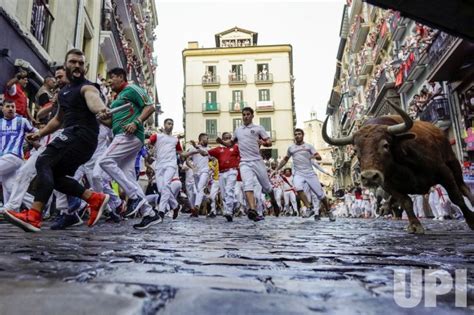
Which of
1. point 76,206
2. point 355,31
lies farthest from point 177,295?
point 355,31

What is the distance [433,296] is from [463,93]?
58.4ft

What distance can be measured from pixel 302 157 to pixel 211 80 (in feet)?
135

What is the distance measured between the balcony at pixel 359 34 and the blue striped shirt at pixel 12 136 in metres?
32.3

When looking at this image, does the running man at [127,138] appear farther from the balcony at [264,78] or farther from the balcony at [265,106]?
the balcony at [264,78]

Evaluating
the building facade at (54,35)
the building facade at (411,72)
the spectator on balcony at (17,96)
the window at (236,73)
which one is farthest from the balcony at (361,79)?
the spectator on balcony at (17,96)

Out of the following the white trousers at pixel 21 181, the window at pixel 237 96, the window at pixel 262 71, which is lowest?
the white trousers at pixel 21 181

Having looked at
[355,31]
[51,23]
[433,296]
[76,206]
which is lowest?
[433,296]

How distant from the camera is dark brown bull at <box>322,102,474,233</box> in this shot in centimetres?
484

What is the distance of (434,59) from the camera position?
17.6 meters

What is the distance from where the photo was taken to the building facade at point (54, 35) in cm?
994

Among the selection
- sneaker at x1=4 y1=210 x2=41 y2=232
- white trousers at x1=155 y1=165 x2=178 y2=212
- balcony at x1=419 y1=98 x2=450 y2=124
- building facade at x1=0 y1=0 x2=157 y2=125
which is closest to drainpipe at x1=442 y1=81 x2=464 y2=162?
balcony at x1=419 y1=98 x2=450 y2=124

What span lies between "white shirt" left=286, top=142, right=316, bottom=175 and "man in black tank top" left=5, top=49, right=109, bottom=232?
5973 mm

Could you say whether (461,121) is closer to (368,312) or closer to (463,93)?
(463,93)

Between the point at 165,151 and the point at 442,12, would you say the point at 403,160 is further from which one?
the point at 165,151
